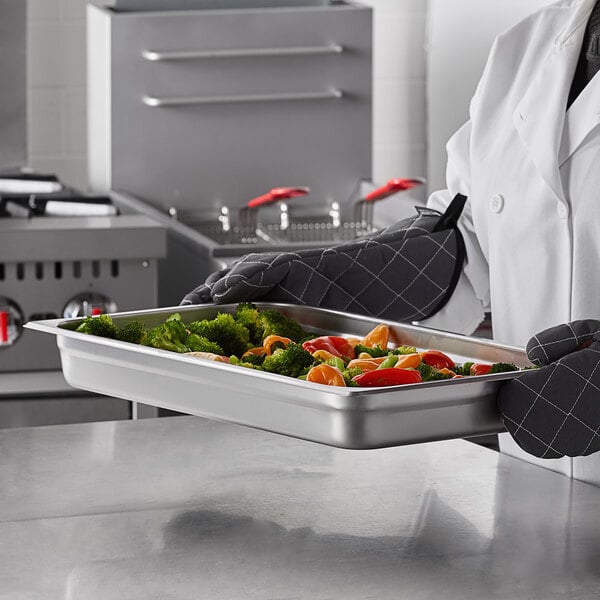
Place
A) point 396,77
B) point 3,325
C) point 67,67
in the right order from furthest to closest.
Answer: point 396,77 < point 67,67 < point 3,325

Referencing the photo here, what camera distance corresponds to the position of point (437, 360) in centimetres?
111

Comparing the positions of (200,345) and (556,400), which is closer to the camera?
(556,400)

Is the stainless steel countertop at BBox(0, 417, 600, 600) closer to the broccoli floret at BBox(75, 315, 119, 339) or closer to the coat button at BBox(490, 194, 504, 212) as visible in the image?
the broccoli floret at BBox(75, 315, 119, 339)

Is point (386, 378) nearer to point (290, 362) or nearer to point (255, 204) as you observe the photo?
point (290, 362)

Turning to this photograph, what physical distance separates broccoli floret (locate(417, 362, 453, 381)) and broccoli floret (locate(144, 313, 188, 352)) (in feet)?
0.76

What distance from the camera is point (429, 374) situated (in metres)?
1.04

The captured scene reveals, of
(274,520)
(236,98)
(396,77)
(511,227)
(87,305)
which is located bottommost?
(274,520)

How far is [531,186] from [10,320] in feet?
3.51

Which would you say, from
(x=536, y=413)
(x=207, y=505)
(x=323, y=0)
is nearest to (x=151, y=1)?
(x=323, y=0)

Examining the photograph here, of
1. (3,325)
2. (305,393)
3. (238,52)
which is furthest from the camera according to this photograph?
(238,52)

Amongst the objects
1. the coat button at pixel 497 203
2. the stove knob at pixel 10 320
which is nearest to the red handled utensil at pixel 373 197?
the stove knob at pixel 10 320

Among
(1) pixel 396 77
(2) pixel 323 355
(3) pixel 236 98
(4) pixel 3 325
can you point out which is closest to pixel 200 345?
(2) pixel 323 355

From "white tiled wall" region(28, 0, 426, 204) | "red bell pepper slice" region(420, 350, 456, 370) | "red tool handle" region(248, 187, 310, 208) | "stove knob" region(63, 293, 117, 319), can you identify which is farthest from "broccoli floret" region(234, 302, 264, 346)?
"white tiled wall" region(28, 0, 426, 204)

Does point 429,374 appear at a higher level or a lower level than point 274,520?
higher
